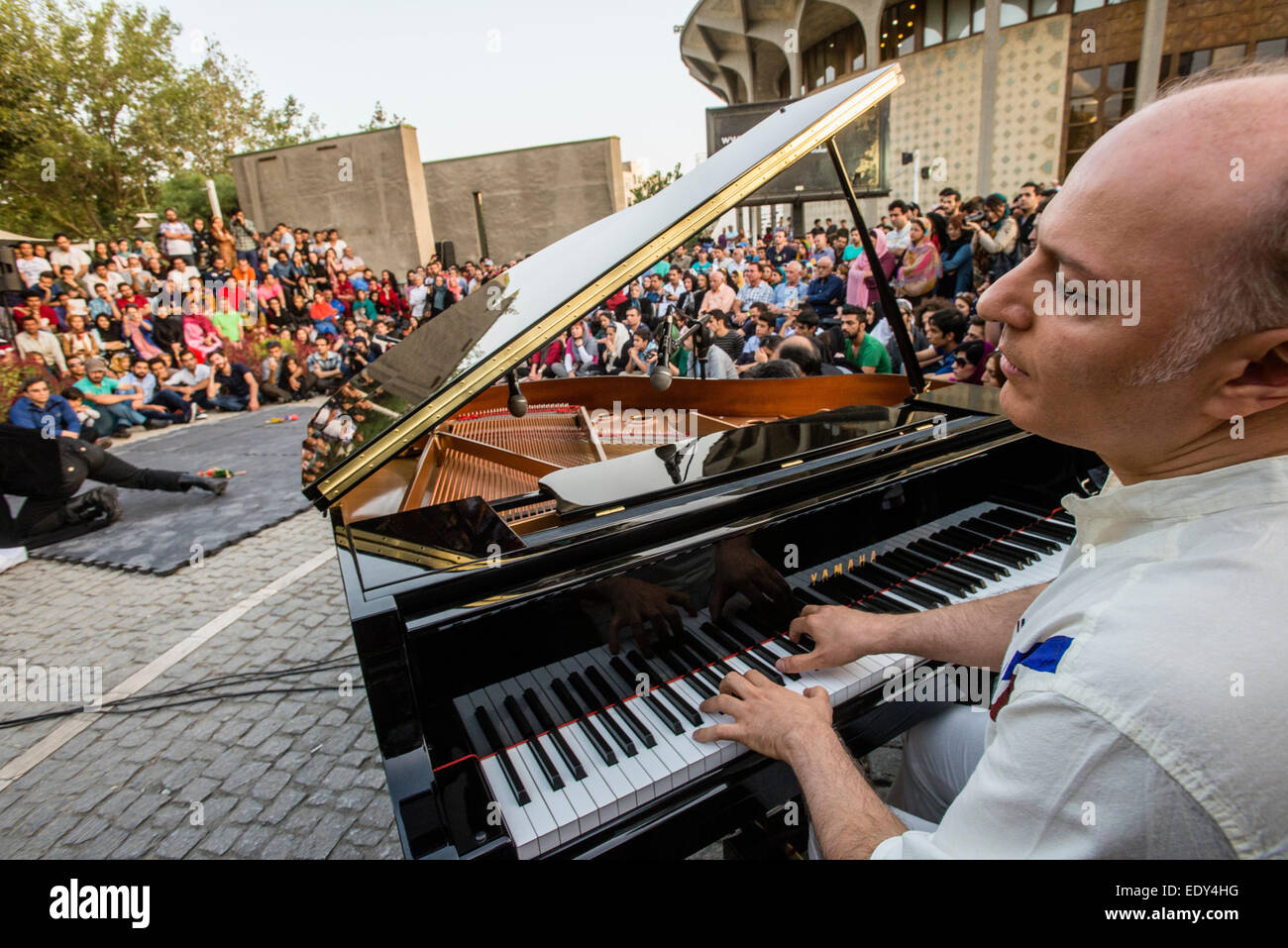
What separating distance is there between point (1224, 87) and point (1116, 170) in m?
0.15

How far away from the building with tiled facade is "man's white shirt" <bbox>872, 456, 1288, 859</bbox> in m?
18.6

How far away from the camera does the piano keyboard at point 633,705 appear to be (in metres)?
1.41

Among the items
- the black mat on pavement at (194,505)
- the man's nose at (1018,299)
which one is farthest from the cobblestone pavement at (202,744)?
the man's nose at (1018,299)

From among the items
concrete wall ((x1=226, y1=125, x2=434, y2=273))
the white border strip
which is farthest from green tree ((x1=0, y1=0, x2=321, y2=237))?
the white border strip

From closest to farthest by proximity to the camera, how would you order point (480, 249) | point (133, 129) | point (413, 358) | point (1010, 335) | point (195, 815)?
point (1010, 335)
point (413, 358)
point (195, 815)
point (480, 249)
point (133, 129)

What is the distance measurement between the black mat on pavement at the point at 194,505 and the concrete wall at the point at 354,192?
11725 millimetres

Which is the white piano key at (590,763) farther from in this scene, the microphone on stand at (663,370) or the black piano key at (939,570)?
the microphone on stand at (663,370)

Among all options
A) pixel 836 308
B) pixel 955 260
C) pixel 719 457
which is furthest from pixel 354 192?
pixel 719 457

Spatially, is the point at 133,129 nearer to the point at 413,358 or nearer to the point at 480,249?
the point at 480,249

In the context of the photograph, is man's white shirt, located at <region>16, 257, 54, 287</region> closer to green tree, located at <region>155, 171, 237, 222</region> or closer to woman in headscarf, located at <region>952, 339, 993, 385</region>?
woman in headscarf, located at <region>952, 339, 993, 385</region>

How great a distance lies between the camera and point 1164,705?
0.73m

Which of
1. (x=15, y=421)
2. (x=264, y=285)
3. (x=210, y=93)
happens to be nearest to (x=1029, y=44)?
(x=264, y=285)

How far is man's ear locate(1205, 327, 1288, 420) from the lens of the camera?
776 mm

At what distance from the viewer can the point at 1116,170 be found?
0.85 meters
